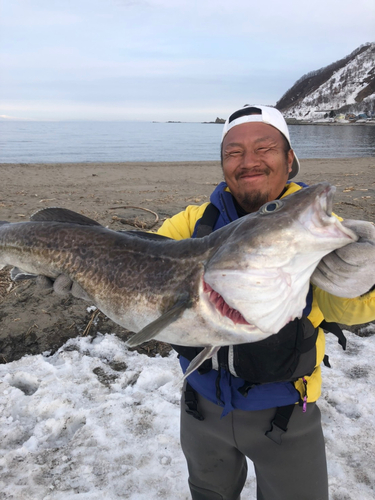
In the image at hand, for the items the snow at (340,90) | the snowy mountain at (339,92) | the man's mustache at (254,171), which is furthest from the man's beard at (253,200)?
the snow at (340,90)

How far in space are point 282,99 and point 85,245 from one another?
202 metres

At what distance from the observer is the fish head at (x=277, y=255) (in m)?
1.57

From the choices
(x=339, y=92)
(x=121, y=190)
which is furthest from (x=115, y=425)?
(x=339, y=92)

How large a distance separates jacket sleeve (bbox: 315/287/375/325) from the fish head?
432mm

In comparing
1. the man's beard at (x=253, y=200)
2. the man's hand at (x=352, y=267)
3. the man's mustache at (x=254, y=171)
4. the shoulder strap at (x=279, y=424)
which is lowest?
the shoulder strap at (x=279, y=424)

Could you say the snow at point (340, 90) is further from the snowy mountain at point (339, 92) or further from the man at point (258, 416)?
the man at point (258, 416)

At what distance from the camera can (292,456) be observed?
227 centimetres

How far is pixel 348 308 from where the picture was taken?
206 cm

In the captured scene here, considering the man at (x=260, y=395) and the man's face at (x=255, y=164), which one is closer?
the man at (x=260, y=395)

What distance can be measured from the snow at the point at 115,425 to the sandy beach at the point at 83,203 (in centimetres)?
46

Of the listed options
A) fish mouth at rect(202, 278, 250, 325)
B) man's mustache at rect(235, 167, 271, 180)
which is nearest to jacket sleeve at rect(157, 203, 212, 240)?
man's mustache at rect(235, 167, 271, 180)

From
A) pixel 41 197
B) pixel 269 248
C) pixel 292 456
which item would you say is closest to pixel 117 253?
pixel 269 248

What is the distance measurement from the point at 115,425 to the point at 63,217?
2.03m

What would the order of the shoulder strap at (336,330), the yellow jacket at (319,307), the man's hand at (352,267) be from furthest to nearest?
the shoulder strap at (336,330) → the yellow jacket at (319,307) → the man's hand at (352,267)
